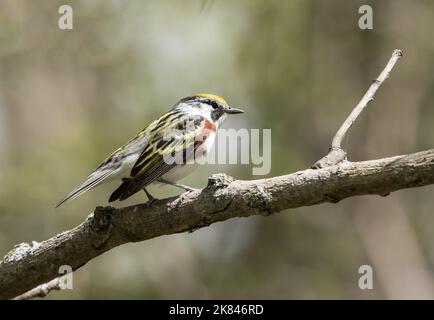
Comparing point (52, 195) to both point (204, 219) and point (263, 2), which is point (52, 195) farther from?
point (204, 219)

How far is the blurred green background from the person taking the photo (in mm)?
9375

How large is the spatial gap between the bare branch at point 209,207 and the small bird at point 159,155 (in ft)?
2.49

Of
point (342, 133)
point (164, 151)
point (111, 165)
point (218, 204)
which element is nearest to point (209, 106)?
point (164, 151)

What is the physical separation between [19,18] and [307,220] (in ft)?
15.7

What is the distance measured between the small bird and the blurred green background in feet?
8.10

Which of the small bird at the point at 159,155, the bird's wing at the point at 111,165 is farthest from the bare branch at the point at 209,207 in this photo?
the bird's wing at the point at 111,165

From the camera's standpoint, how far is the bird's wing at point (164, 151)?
18.7 feet

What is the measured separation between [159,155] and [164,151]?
83mm

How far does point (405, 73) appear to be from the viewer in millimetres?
10156

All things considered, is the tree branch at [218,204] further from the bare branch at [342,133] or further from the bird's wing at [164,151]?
the bird's wing at [164,151]

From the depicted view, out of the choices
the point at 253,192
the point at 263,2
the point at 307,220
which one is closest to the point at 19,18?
the point at 263,2

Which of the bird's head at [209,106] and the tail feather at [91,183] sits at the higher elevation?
the bird's head at [209,106]

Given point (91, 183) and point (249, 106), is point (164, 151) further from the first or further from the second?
point (249, 106)

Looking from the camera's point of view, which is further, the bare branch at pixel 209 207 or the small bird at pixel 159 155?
the small bird at pixel 159 155
